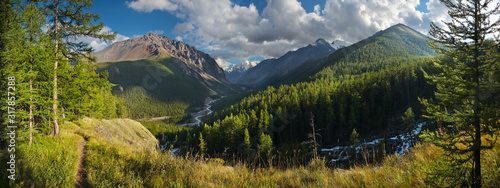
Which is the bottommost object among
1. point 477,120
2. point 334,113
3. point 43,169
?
point 334,113

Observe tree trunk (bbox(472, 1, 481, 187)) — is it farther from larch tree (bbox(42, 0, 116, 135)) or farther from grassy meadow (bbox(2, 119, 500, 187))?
larch tree (bbox(42, 0, 116, 135))

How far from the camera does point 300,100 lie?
81.8m

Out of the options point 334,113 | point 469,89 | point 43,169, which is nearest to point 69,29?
point 43,169

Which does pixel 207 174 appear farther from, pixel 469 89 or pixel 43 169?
→ pixel 469 89

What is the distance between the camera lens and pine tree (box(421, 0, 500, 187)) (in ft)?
11.1

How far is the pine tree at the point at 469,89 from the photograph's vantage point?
3.39 m

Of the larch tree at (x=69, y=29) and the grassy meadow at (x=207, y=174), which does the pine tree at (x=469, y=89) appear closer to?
the grassy meadow at (x=207, y=174)

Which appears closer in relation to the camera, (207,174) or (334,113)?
(207,174)

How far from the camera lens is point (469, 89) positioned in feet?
12.1

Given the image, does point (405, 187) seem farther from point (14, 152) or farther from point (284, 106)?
point (284, 106)

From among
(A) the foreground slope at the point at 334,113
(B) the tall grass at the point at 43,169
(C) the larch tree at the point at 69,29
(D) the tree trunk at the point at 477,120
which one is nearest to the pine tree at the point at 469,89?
(D) the tree trunk at the point at 477,120

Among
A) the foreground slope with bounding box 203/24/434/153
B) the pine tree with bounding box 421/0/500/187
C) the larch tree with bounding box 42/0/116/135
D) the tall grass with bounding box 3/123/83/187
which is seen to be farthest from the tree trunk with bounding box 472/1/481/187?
the foreground slope with bounding box 203/24/434/153

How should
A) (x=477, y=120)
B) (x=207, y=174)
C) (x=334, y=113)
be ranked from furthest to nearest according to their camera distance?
(x=334, y=113) → (x=207, y=174) → (x=477, y=120)

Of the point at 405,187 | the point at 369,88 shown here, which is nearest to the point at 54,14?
the point at 405,187
